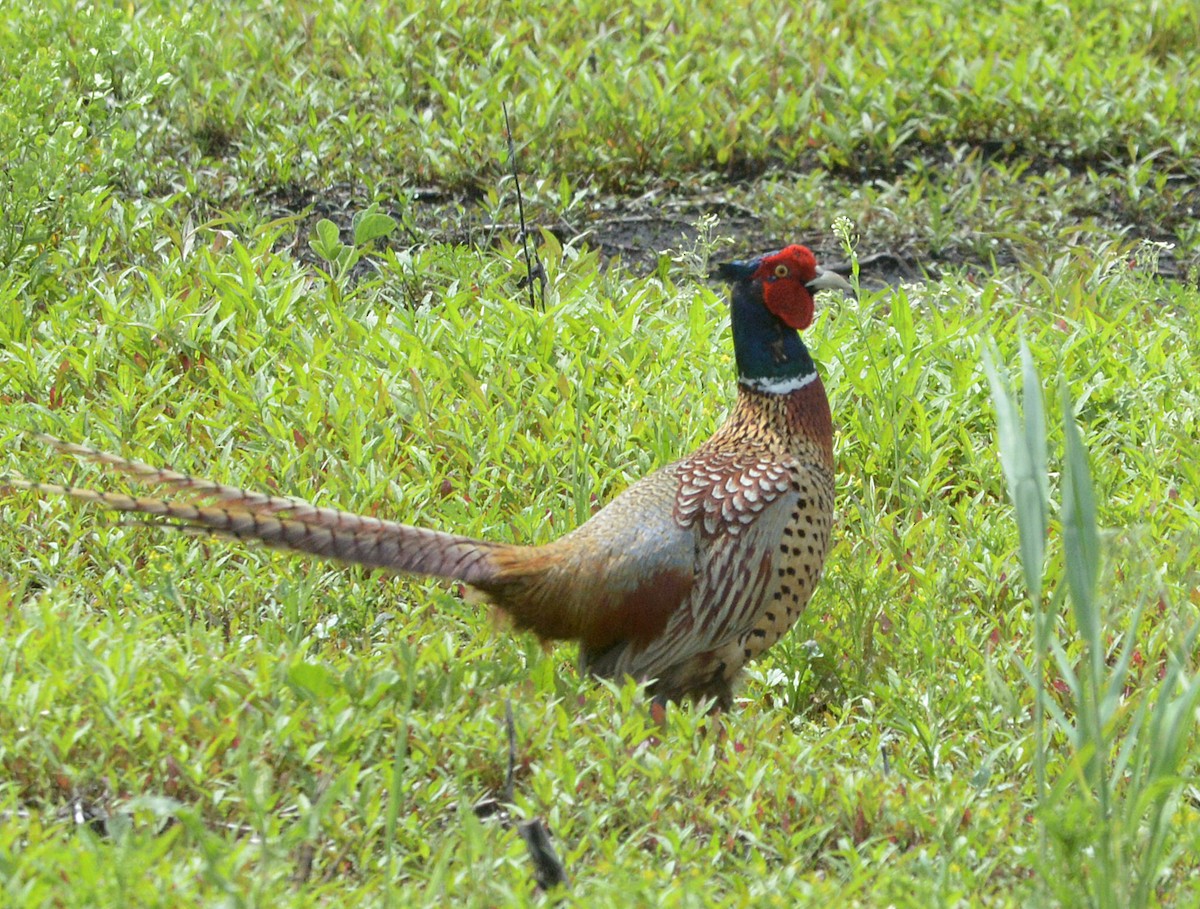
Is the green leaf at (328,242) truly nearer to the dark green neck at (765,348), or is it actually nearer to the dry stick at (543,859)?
the dark green neck at (765,348)

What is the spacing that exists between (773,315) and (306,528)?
125 centimetres

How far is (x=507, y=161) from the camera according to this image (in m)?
6.22

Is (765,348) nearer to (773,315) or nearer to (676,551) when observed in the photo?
(773,315)

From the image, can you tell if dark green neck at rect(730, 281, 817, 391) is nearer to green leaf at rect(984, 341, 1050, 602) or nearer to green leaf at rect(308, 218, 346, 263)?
green leaf at rect(984, 341, 1050, 602)

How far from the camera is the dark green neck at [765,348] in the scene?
369cm

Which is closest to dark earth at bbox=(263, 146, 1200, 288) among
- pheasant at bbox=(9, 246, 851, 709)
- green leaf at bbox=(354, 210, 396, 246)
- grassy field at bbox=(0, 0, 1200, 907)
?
grassy field at bbox=(0, 0, 1200, 907)

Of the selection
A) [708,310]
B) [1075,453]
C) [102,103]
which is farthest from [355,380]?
[1075,453]

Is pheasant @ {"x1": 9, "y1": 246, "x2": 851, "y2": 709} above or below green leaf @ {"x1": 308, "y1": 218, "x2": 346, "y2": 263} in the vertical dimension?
below

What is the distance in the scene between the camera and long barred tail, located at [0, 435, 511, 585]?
9.97 feet

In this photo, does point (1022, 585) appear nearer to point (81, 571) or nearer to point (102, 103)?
point (81, 571)

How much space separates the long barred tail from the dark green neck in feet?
2.51

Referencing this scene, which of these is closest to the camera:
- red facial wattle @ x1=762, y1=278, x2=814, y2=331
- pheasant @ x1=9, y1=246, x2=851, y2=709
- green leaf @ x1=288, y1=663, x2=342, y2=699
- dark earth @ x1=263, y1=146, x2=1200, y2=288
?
green leaf @ x1=288, y1=663, x2=342, y2=699

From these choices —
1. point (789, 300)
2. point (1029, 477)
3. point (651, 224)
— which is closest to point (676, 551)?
point (789, 300)

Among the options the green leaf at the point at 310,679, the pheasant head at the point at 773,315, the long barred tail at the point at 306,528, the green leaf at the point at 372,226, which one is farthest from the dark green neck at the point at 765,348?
the green leaf at the point at 372,226
